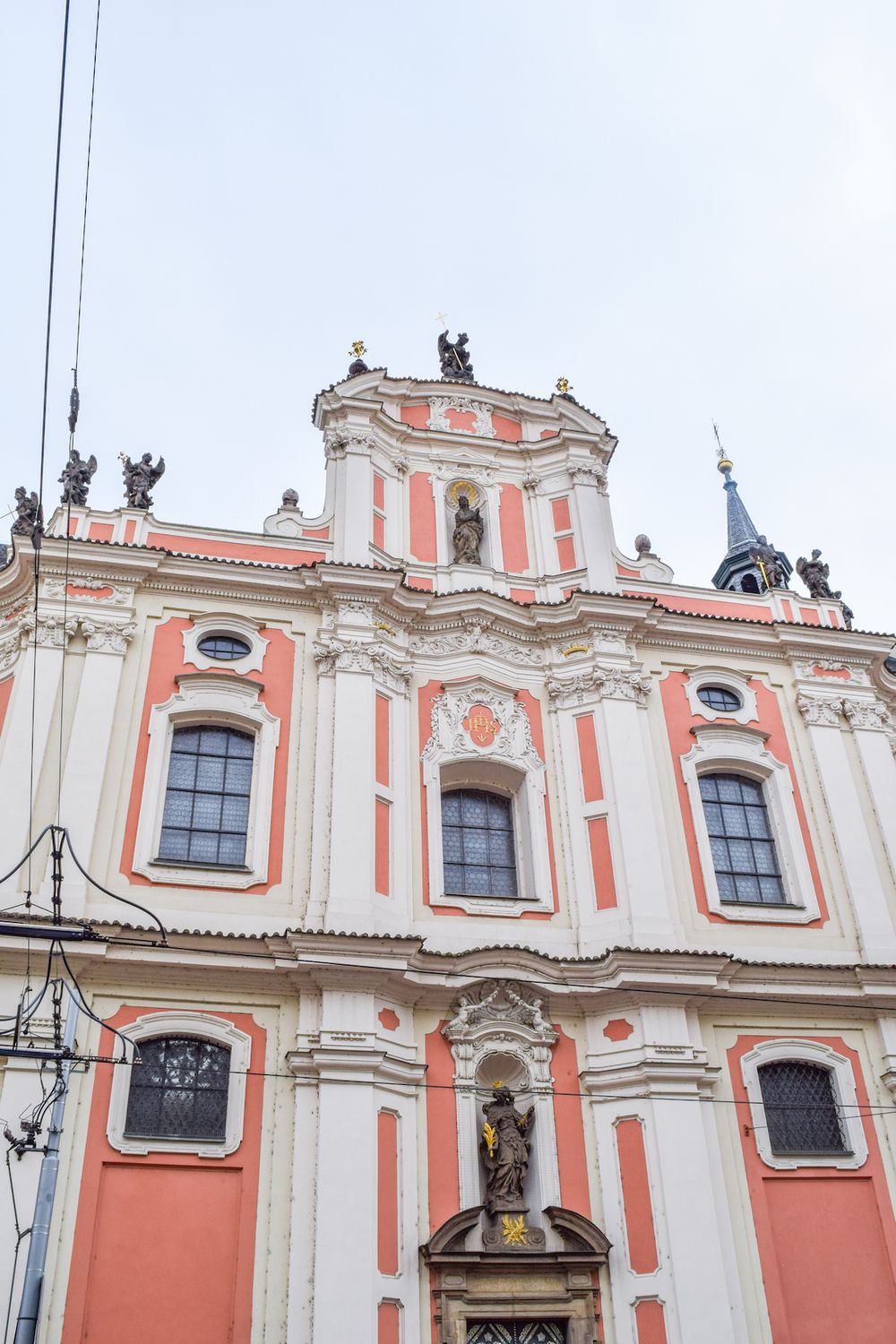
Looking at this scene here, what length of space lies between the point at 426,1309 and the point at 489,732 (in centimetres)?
679

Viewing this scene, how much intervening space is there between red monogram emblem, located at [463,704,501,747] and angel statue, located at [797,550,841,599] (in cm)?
614

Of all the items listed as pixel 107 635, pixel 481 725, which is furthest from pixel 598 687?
pixel 107 635

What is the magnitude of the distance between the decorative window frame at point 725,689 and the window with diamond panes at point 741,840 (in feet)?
2.79

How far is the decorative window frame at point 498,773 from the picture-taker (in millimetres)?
A: 14859

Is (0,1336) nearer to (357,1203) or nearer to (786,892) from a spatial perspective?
(357,1203)

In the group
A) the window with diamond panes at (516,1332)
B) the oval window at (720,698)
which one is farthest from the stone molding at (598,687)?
the window with diamond panes at (516,1332)

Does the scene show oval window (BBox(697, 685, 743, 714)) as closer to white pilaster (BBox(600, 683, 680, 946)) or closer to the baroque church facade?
the baroque church facade

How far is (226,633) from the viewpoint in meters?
16.1

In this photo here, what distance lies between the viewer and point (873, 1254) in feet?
43.7

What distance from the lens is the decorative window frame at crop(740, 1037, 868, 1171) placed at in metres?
13.6

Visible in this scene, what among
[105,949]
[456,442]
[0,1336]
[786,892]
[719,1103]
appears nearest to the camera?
[0,1336]

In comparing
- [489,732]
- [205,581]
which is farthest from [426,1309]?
[205,581]

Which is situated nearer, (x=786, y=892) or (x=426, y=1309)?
(x=426, y=1309)

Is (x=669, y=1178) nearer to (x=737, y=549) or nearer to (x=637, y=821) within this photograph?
(x=637, y=821)
